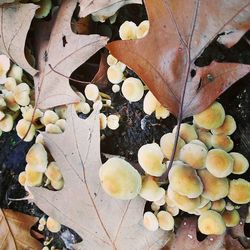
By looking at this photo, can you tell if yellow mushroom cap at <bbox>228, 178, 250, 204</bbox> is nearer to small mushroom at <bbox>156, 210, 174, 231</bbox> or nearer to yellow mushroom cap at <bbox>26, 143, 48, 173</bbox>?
small mushroom at <bbox>156, 210, 174, 231</bbox>

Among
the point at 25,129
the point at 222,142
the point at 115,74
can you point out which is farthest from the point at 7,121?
the point at 222,142

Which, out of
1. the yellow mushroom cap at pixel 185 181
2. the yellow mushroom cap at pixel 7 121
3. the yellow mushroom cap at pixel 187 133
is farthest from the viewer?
the yellow mushroom cap at pixel 7 121

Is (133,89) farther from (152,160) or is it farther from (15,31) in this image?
(15,31)

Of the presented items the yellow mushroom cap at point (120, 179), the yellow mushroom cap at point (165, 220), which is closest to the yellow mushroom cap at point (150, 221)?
the yellow mushroom cap at point (165, 220)

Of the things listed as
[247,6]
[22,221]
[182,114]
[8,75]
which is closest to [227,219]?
[182,114]

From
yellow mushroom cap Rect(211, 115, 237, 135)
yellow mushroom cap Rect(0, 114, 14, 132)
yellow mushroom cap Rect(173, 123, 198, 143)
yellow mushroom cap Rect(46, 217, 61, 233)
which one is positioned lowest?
yellow mushroom cap Rect(46, 217, 61, 233)

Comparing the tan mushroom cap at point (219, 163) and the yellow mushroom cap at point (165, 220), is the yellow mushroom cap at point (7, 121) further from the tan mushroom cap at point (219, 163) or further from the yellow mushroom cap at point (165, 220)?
the tan mushroom cap at point (219, 163)

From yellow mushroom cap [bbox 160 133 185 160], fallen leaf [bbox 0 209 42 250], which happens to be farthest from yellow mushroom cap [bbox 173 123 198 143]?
fallen leaf [bbox 0 209 42 250]
